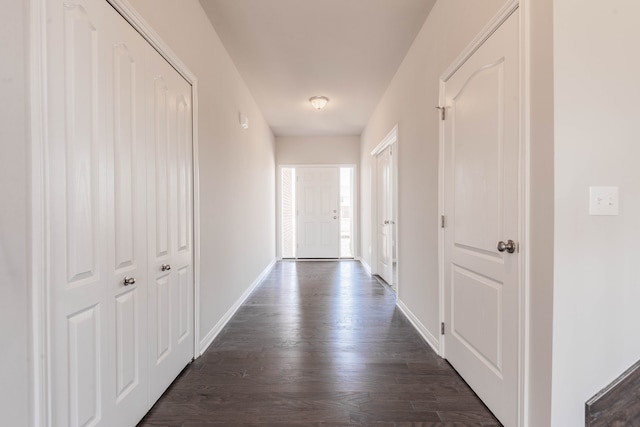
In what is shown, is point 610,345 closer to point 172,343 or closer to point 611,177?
point 611,177

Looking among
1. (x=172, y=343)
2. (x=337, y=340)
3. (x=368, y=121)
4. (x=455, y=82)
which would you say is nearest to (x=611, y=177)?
(x=455, y=82)

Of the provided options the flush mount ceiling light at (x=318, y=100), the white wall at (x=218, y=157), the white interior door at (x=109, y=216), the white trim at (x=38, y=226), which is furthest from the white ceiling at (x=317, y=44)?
the white trim at (x=38, y=226)

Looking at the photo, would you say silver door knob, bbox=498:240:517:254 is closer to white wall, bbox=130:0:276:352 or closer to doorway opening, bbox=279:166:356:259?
white wall, bbox=130:0:276:352

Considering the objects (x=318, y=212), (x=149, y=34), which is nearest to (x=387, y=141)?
(x=318, y=212)

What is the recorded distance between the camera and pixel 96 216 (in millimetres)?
1195

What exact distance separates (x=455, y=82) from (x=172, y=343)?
2.50 m

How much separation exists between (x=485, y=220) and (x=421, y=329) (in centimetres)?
135

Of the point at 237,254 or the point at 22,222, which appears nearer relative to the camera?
the point at 22,222

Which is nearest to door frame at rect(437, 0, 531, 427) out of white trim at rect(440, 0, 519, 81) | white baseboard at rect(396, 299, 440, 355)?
white trim at rect(440, 0, 519, 81)

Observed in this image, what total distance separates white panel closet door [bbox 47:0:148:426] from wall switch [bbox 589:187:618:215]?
2.01 metres

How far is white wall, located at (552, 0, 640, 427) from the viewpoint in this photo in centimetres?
114

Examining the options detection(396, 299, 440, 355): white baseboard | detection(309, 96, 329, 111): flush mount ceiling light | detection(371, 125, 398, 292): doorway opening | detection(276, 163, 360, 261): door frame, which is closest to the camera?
detection(396, 299, 440, 355): white baseboard

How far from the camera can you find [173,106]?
1839mm

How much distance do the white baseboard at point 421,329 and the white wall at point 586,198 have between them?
3.57 ft
